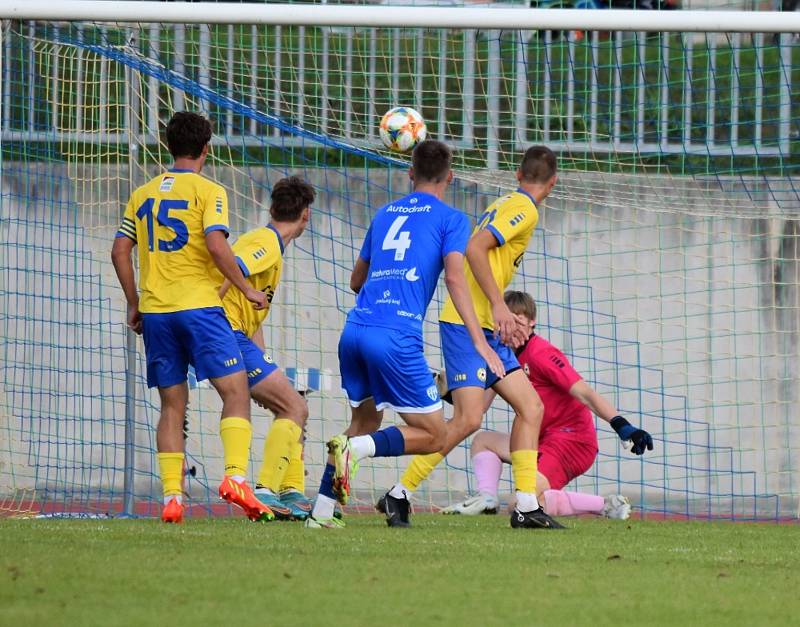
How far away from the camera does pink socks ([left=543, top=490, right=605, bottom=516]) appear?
8.69 m

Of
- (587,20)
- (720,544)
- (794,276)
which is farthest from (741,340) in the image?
(720,544)

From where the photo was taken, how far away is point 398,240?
726cm

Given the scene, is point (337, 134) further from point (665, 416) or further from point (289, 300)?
point (665, 416)

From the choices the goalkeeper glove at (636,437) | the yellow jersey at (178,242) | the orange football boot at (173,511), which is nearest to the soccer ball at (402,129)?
the yellow jersey at (178,242)

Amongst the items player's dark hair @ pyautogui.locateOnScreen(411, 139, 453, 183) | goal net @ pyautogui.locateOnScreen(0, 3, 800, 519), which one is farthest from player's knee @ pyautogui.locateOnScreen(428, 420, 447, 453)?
goal net @ pyautogui.locateOnScreen(0, 3, 800, 519)

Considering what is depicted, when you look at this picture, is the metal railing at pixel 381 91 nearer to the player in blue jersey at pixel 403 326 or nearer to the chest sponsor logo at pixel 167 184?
the chest sponsor logo at pixel 167 184

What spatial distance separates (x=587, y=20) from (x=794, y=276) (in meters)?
3.30

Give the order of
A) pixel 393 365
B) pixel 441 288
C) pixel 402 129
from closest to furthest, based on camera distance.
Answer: pixel 393 365
pixel 402 129
pixel 441 288

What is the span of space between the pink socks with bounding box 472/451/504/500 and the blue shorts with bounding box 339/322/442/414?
5.86ft

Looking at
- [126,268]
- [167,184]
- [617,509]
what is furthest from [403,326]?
[617,509]

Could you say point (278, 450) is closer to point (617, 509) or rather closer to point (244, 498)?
point (244, 498)

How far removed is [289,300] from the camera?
10977 millimetres

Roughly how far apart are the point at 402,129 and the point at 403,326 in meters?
1.89

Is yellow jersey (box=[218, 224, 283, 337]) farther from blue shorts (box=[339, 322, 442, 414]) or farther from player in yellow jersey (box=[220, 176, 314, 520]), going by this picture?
blue shorts (box=[339, 322, 442, 414])
